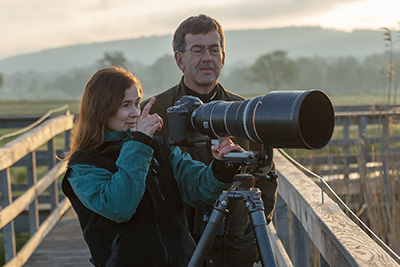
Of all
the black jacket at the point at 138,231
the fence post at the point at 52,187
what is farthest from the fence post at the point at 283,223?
the fence post at the point at 52,187

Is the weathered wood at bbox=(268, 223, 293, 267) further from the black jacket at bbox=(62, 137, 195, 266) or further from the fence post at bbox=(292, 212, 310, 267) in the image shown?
the black jacket at bbox=(62, 137, 195, 266)

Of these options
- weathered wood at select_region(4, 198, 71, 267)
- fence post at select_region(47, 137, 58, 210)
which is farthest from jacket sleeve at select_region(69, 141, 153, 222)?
fence post at select_region(47, 137, 58, 210)

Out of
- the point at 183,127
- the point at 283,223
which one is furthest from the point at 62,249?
the point at 183,127

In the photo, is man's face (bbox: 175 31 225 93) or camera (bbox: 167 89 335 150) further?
man's face (bbox: 175 31 225 93)

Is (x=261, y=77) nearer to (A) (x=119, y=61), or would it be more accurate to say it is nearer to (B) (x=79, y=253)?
(A) (x=119, y=61)

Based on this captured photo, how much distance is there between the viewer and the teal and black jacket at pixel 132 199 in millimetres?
1805

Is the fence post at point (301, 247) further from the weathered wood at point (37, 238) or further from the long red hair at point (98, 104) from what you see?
the weathered wood at point (37, 238)

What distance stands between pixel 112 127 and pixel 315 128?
2.47ft

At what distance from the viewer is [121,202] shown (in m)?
1.77

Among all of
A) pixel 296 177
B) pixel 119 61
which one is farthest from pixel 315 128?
pixel 119 61

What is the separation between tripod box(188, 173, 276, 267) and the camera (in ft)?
5.34

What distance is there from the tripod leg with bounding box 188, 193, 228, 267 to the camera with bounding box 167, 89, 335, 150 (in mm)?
235

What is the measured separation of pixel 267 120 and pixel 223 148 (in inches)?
10.5

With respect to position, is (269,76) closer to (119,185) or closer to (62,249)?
(62,249)
